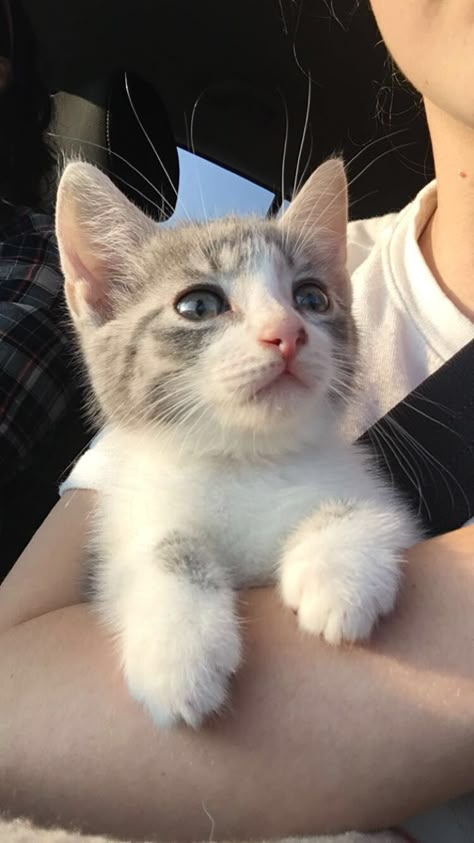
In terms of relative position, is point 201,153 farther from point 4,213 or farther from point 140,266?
point 140,266

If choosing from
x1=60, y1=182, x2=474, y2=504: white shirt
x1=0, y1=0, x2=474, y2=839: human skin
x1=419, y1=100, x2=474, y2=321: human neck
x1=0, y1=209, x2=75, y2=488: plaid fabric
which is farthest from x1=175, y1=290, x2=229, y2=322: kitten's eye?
x1=0, y1=209, x2=75, y2=488: plaid fabric

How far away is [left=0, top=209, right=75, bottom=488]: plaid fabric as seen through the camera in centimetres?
147

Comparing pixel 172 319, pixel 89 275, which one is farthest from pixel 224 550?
pixel 89 275

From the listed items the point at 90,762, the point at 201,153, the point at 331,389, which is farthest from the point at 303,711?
the point at 201,153

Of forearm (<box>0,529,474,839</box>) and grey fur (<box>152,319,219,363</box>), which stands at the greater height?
grey fur (<box>152,319,219,363</box>)

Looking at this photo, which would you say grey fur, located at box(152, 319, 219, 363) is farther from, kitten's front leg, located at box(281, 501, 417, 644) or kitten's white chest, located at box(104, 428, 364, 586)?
kitten's front leg, located at box(281, 501, 417, 644)

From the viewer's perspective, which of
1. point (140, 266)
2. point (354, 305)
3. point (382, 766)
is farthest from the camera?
point (354, 305)

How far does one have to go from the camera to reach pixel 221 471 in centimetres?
88

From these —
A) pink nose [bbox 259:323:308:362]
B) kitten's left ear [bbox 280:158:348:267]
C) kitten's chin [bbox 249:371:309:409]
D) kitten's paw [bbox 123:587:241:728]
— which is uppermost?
kitten's left ear [bbox 280:158:348:267]

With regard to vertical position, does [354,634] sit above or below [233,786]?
above

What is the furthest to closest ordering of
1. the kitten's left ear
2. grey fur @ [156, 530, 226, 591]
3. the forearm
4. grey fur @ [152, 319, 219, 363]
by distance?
the kitten's left ear < grey fur @ [152, 319, 219, 363] < grey fur @ [156, 530, 226, 591] < the forearm

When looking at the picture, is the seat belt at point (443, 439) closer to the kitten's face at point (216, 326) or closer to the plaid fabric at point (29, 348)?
the kitten's face at point (216, 326)

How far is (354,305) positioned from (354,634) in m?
0.73

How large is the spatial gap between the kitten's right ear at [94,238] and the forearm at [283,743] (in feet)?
1.80
